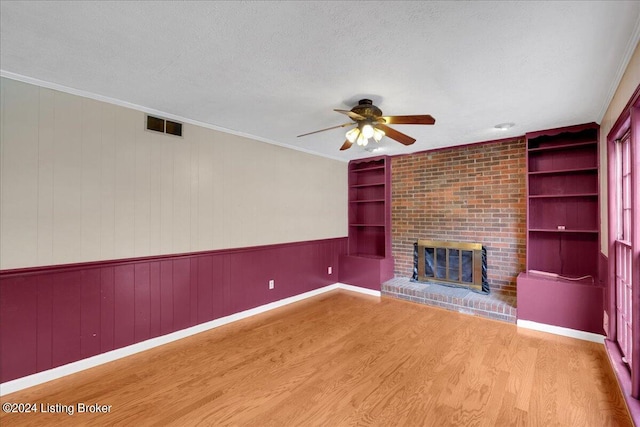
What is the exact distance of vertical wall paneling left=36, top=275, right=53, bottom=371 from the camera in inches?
90.2

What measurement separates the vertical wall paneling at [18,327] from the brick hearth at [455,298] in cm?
408

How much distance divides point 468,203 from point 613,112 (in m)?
2.05

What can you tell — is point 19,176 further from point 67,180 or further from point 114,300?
point 114,300

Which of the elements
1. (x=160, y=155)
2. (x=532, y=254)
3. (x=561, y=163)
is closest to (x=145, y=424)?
(x=160, y=155)

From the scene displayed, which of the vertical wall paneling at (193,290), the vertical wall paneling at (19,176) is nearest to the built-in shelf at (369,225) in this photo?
the vertical wall paneling at (193,290)

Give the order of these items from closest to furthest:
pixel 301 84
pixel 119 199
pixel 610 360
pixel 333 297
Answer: pixel 301 84 < pixel 610 360 < pixel 119 199 < pixel 333 297

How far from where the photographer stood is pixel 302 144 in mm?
4289

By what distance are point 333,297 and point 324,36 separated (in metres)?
3.83

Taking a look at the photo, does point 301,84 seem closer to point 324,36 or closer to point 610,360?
point 324,36

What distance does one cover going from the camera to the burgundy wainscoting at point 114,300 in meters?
2.22

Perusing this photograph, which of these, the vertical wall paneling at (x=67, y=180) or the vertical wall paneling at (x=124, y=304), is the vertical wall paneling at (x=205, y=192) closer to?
the vertical wall paneling at (x=124, y=304)

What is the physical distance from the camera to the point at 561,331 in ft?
10.6

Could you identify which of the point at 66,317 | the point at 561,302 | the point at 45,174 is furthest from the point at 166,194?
the point at 561,302

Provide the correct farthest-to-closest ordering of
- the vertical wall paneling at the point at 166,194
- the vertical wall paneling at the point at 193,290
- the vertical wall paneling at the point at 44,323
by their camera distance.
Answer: the vertical wall paneling at the point at 193,290, the vertical wall paneling at the point at 166,194, the vertical wall paneling at the point at 44,323
